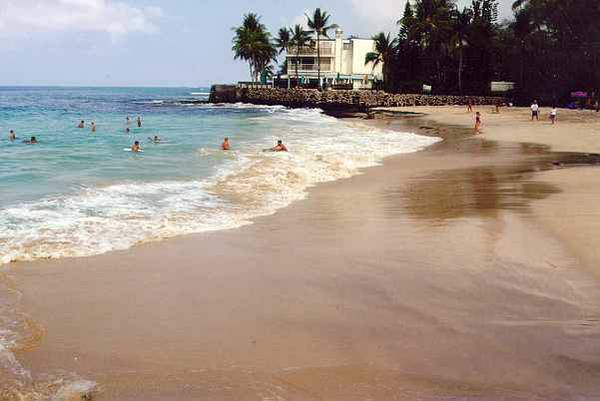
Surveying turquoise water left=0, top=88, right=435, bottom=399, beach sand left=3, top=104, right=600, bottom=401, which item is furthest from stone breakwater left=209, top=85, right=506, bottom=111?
beach sand left=3, top=104, right=600, bottom=401

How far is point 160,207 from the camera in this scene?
12.0m

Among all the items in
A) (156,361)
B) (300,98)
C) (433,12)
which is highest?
(433,12)

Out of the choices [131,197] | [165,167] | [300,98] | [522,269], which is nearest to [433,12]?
[300,98]

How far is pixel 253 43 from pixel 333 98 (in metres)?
18.5

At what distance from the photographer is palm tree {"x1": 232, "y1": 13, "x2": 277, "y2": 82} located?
80.2 m

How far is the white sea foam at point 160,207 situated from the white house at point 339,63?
6525cm

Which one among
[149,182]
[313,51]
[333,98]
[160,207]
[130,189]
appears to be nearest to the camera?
[160,207]

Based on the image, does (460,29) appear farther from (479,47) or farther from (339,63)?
(339,63)

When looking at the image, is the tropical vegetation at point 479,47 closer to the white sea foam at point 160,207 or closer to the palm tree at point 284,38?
the palm tree at point 284,38

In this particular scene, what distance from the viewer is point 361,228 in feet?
31.5

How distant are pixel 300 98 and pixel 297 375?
7120 centimetres

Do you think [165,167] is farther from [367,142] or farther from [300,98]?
[300,98]

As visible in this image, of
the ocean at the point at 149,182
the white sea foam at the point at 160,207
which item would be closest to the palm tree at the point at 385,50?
the ocean at the point at 149,182

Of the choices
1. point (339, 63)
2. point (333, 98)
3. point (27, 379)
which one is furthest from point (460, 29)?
point (27, 379)
